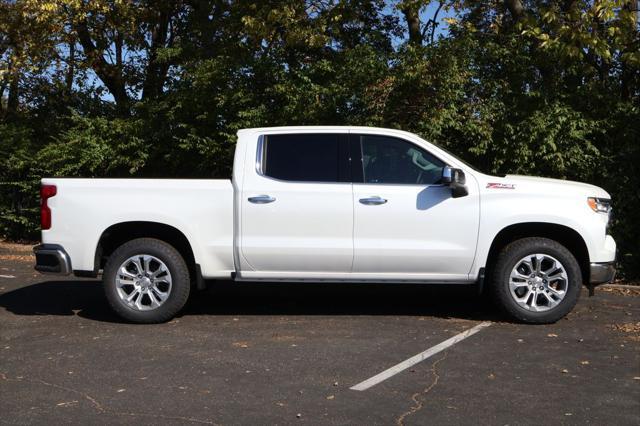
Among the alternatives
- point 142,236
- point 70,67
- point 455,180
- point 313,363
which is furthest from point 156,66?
point 313,363

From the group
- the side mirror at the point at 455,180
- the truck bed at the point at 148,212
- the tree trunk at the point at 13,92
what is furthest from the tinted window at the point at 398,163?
the tree trunk at the point at 13,92

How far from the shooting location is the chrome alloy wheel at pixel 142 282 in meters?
7.64

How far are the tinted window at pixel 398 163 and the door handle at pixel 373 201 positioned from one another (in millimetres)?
209

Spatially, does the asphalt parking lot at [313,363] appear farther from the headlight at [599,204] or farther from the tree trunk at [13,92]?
the tree trunk at [13,92]

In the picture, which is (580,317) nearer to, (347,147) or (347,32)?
(347,147)

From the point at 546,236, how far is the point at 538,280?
512 millimetres

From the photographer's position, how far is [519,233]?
25.6 ft

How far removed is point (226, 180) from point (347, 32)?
8.03 m

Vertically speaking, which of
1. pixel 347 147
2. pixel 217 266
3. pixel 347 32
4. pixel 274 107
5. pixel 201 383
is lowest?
pixel 201 383

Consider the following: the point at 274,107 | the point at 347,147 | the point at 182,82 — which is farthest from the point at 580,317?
the point at 182,82

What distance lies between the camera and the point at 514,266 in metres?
7.51

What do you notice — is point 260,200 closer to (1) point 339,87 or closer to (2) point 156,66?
(1) point 339,87

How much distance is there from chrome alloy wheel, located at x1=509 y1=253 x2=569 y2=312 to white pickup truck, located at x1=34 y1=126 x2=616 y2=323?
0.01 metres

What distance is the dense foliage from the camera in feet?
36.3
